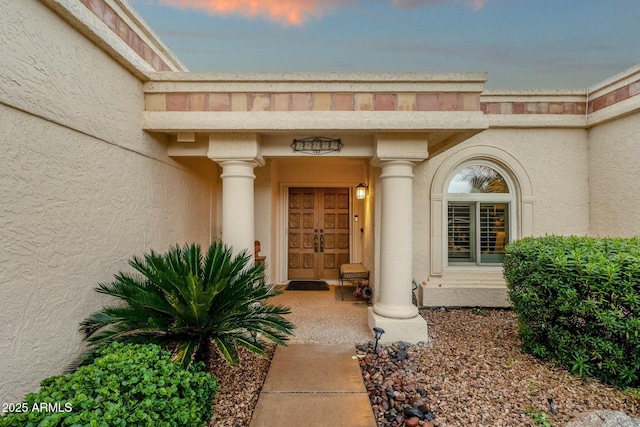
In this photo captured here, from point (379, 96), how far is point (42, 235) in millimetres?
3433

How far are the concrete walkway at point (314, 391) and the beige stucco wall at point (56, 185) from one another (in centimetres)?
176

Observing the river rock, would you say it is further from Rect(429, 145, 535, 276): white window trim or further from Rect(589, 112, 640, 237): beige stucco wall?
Rect(589, 112, 640, 237): beige stucco wall

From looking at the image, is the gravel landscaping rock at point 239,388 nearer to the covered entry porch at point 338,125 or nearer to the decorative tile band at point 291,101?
the covered entry porch at point 338,125

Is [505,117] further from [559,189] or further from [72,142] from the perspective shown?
[72,142]

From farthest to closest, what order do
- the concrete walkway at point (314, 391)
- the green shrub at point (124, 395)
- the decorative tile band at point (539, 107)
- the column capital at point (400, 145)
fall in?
1. the decorative tile band at point (539, 107)
2. the column capital at point (400, 145)
3. the concrete walkway at point (314, 391)
4. the green shrub at point (124, 395)

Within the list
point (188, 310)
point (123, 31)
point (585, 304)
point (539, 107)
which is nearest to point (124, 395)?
point (188, 310)

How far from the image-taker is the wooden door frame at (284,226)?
6.58 m

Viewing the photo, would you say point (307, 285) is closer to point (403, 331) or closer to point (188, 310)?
point (403, 331)

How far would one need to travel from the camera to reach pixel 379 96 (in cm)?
325

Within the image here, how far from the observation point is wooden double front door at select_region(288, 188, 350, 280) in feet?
22.7

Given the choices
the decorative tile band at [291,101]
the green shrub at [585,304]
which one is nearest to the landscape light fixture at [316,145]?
the decorative tile band at [291,101]

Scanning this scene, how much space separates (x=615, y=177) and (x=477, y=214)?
2.09 m

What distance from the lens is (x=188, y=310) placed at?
2.35m

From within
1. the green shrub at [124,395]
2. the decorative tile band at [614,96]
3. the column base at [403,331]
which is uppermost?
the decorative tile band at [614,96]
